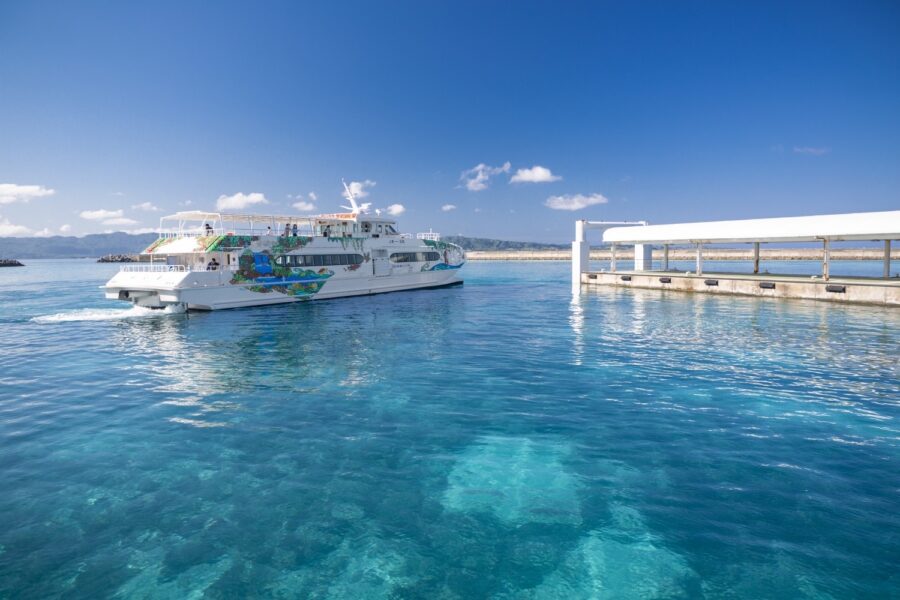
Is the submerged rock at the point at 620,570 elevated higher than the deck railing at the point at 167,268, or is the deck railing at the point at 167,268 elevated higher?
the deck railing at the point at 167,268

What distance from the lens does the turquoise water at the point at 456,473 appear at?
17.9 ft

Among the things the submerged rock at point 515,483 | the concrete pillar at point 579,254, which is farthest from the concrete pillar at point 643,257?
the submerged rock at point 515,483

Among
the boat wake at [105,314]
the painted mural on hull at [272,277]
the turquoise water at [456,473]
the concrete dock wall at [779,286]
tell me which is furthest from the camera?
the painted mural on hull at [272,277]

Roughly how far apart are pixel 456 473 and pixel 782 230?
33.3 metres

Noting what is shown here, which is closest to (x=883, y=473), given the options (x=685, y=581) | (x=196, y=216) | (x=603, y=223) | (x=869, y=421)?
(x=869, y=421)

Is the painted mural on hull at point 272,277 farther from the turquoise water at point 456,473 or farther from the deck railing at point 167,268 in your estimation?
the turquoise water at point 456,473

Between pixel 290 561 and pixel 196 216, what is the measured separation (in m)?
32.3

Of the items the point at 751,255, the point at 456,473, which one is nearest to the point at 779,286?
the point at 456,473

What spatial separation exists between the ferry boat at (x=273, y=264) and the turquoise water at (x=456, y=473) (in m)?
12.9

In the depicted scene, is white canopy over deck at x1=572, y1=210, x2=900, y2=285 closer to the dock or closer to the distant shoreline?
the dock

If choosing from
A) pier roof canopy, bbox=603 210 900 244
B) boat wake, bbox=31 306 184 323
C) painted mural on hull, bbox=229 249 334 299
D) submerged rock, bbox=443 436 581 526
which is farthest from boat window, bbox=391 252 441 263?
submerged rock, bbox=443 436 581 526

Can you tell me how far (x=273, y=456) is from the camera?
856 centimetres

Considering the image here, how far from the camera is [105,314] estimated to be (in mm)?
28703

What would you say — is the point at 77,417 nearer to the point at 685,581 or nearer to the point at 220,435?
the point at 220,435
